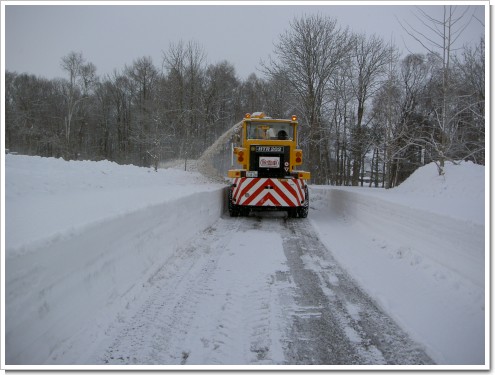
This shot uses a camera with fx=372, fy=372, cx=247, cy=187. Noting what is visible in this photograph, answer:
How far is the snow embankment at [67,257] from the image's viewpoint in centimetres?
261

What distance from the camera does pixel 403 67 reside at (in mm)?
36438

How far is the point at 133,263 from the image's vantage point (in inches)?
180

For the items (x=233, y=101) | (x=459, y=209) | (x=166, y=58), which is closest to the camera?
(x=459, y=209)

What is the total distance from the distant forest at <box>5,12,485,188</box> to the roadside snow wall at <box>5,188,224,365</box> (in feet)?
29.4

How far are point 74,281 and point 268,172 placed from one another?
8944 mm

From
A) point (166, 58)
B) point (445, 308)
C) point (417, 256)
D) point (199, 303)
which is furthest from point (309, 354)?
point (166, 58)

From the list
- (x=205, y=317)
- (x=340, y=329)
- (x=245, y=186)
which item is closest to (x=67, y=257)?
(x=205, y=317)

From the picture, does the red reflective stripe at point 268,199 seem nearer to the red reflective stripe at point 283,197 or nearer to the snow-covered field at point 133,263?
the red reflective stripe at point 283,197

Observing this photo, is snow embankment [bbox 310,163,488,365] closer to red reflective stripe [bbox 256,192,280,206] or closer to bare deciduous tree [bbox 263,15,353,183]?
red reflective stripe [bbox 256,192,280,206]

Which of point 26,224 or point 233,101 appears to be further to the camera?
point 233,101

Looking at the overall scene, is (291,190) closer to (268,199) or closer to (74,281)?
(268,199)

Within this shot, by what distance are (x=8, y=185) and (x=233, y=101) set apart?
129ft

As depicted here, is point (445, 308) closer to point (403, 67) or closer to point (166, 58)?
point (166, 58)

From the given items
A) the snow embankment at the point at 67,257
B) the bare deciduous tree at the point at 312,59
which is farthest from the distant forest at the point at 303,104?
the snow embankment at the point at 67,257
